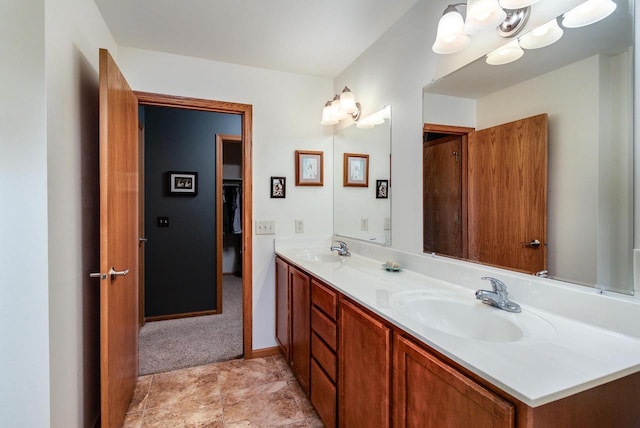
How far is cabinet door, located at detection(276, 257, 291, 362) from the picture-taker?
2279 millimetres

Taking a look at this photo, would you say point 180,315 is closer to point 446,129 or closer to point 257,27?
point 257,27

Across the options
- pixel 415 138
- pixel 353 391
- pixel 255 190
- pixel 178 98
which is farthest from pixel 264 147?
pixel 353 391

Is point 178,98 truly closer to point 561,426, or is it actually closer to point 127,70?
point 127,70

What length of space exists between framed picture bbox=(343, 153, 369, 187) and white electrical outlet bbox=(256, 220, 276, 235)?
2.25 feet

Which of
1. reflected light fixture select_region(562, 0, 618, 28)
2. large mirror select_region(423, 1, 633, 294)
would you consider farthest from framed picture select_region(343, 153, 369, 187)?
reflected light fixture select_region(562, 0, 618, 28)

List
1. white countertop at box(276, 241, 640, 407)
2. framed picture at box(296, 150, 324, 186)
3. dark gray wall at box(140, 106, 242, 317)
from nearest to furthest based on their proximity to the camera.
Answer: white countertop at box(276, 241, 640, 407)
framed picture at box(296, 150, 324, 186)
dark gray wall at box(140, 106, 242, 317)

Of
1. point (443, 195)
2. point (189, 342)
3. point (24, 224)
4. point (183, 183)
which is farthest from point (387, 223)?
point (183, 183)

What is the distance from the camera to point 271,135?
2594 mm

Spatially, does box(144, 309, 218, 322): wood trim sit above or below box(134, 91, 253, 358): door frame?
below

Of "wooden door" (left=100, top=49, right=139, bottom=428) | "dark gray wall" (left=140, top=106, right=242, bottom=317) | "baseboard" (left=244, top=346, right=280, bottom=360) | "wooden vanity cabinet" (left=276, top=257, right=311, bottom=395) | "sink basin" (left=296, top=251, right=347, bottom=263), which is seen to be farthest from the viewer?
"dark gray wall" (left=140, top=106, right=242, bottom=317)

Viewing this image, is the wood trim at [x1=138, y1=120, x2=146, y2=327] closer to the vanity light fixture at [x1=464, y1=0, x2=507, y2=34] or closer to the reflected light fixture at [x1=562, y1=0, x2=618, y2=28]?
the vanity light fixture at [x1=464, y1=0, x2=507, y2=34]

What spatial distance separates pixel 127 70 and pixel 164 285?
211 centimetres

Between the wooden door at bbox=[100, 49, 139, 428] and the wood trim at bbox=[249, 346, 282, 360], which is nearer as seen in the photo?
the wooden door at bbox=[100, 49, 139, 428]

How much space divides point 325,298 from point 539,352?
0.98 m
